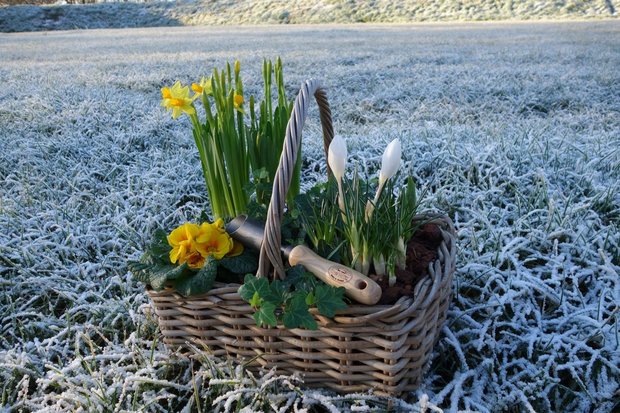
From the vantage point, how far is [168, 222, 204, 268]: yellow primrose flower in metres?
1.21

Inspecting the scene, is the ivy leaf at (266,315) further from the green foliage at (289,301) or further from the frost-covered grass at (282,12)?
the frost-covered grass at (282,12)

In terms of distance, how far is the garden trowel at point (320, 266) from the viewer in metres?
1.04

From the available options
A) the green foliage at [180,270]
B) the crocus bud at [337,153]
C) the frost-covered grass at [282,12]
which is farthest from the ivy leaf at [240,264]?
the frost-covered grass at [282,12]

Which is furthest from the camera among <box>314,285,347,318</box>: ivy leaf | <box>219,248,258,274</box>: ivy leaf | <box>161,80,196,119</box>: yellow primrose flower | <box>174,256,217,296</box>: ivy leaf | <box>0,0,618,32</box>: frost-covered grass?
<box>0,0,618,32</box>: frost-covered grass

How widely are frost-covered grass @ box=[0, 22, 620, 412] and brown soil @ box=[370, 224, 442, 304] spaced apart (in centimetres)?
23

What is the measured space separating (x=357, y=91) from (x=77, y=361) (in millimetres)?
3781

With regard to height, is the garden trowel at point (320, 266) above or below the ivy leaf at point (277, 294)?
above

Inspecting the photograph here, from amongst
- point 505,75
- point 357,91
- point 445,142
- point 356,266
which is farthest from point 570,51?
point 356,266

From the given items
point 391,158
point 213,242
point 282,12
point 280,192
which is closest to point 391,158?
point 391,158

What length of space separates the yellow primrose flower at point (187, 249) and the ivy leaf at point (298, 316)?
284mm

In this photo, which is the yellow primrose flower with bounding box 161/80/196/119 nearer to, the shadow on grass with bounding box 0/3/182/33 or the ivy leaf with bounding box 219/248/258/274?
the ivy leaf with bounding box 219/248/258/274

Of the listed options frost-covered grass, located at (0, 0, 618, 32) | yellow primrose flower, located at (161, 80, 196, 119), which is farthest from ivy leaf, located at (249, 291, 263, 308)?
frost-covered grass, located at (0, 0, 618, 32)

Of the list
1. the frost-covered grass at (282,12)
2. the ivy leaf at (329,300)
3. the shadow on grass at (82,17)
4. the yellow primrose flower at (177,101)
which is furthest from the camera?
the shadow on grass at (82,17)

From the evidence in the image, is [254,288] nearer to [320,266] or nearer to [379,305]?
[320,266]
